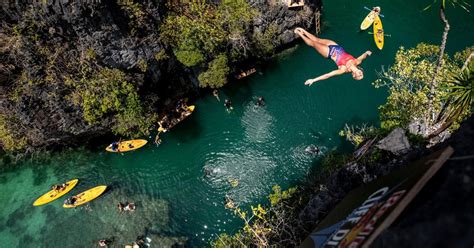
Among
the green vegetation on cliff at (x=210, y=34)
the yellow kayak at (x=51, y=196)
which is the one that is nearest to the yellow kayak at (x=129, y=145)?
the yellow kayak at (x=51, y=196)

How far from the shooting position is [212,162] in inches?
1073

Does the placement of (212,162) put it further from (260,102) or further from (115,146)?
(115,146)

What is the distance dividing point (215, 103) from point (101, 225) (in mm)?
13627

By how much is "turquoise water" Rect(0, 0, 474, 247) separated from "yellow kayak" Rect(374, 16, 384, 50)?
56cm

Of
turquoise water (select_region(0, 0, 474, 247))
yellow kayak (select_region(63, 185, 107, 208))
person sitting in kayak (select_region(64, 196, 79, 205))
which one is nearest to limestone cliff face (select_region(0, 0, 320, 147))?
turquoise water (select_region(0, 0, 474, 247))

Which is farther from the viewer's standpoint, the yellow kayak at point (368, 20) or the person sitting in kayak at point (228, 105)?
the yellow kayak at point (368, 20)

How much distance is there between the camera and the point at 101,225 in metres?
25.0

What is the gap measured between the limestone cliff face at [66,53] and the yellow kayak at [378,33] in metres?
18.6

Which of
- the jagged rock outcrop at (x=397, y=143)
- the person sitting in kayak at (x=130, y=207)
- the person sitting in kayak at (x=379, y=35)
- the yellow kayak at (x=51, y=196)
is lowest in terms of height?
the person sitting in kayak at (x=130, y=207)

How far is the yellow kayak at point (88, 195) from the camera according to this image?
25.7m

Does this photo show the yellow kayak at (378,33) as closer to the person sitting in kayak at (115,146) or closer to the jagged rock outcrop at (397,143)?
the jagged rock outcrop at (397,143)

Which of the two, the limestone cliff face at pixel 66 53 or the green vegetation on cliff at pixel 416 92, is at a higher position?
the limestone cliff face at pixel 66 53

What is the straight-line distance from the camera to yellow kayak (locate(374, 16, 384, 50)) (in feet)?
104

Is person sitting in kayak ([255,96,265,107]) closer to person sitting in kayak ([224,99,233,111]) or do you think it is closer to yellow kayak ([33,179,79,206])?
person sitting in kayak ([224,99,233,111])
